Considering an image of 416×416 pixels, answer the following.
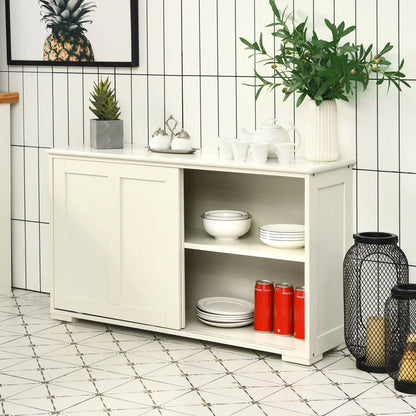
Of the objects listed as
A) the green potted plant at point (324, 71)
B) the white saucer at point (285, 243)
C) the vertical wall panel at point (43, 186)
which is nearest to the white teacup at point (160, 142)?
the green potted plant at point (324, 71)

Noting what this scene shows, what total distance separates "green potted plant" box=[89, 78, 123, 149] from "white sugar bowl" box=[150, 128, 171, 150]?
0.71ft

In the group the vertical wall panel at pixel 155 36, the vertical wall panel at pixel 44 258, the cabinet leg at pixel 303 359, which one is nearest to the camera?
the cabinet leg at pixel 303 359

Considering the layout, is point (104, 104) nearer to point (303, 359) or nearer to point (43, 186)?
point (43, 186)

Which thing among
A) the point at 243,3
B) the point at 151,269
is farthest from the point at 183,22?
the point at 151,269

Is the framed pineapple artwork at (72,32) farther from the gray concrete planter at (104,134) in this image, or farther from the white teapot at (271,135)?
the white teapot at (271,135)

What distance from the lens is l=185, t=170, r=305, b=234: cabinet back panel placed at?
416cm

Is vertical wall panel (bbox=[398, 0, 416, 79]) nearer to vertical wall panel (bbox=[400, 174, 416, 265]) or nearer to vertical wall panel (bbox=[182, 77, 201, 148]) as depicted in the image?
vertical wall panel (bbox=[400, 174, 416, 265])

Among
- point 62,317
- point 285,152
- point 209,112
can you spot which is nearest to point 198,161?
point 285,152

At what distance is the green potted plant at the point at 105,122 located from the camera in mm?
4379

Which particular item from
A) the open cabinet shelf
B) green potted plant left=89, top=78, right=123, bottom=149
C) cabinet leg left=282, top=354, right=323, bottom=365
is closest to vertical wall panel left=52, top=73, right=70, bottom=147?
green potted plant left=89, top=78, right=123, bottom=149

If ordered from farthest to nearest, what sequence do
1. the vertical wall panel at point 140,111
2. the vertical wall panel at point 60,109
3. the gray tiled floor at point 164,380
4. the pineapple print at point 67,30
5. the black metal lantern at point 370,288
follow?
the vertical wall panel at point 60,109 → the pineapple print at point 67,30 → the vertical wall panel at point 140,111 → the black metal lantern at point 370,288 → the gray tiled floor at point 164,380

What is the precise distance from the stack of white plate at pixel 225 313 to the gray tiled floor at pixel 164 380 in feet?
0.36

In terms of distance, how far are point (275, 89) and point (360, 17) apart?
1.62ft

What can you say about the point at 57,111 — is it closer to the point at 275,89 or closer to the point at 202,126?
the point at 202,126
